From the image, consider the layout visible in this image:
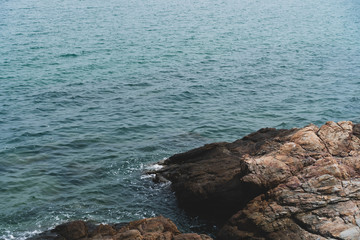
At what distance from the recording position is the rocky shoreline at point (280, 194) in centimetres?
1554

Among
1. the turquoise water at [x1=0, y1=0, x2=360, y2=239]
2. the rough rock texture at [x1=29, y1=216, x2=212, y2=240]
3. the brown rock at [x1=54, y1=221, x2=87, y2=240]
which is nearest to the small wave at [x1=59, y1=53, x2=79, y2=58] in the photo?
the turquoise water at [x1=0, y1=0, x2=360, y2=239]

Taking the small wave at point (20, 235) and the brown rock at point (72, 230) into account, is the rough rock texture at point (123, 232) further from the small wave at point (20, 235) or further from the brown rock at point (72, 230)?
the small wave at point (20, 235)

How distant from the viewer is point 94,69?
44.2 meters

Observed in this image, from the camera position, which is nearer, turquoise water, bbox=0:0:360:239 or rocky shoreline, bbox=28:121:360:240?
rocky shoreline, bbox=28:121:360:240

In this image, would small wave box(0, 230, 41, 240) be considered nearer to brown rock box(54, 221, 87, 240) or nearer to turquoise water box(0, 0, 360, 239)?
turquoise water box(0, 0, 360, 239)

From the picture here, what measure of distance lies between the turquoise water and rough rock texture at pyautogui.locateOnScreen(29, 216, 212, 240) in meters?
1.63

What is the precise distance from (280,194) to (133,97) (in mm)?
21929

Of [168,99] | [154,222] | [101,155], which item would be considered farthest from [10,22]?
[154,222]

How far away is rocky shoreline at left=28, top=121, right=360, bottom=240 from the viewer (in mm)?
15539

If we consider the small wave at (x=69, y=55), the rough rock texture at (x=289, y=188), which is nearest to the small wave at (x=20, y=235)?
the rough rock texture at (x=289, y=188)

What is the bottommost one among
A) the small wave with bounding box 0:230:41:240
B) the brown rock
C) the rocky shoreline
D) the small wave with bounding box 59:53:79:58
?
the small wave with bounding box 0:230:41:240

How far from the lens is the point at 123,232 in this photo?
1543cm

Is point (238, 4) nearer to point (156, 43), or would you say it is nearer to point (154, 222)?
point (156, 43)

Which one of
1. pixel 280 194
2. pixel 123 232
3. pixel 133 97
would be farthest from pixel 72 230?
pixel 133 97
